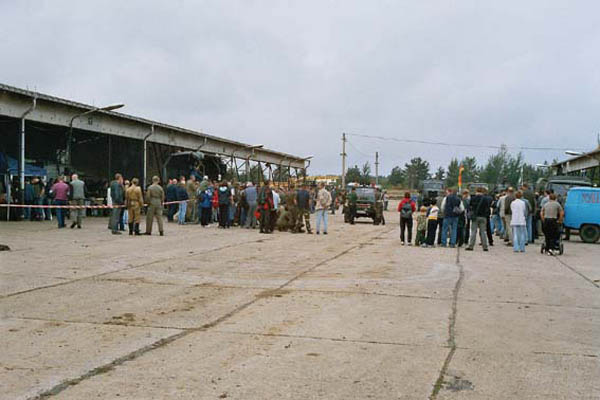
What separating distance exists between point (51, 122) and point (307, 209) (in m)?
12.5

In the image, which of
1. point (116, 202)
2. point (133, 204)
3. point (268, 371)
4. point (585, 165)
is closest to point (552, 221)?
point (133, 204)

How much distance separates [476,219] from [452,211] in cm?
84

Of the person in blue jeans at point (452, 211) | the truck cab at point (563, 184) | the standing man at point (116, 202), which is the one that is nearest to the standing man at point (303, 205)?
the person in blue jeans at point (452, 211)

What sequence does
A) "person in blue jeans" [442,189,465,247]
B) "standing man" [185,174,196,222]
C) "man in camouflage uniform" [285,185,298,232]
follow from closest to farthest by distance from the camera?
"person in blue jeans" [442,189,465,247] < "man in camouflage uniform" [285,185,298,232] < "standing man" [185,174,196,222]

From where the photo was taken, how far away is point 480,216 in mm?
19234

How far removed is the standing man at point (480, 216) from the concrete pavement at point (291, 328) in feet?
11.5

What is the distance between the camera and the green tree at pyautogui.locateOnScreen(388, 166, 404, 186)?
124 m

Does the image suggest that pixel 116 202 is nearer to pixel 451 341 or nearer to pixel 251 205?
pixel 251 205

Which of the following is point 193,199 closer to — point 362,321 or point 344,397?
point 362,321

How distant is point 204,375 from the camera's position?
19.7 feet

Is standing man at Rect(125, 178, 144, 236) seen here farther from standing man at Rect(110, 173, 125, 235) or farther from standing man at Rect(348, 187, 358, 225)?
standing man at Rect(348, 187, 358, 225)

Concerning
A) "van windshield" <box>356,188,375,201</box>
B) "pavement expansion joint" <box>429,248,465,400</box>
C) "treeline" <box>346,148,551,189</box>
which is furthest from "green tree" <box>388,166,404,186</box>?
"pavement expansion joint" <box>429,248,465,400</box>

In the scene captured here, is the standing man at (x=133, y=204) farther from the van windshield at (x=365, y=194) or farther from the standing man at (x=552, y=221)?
the van windshield at (x=365, y=194)

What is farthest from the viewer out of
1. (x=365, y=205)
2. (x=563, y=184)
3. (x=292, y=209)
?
(x=365, y=205)
